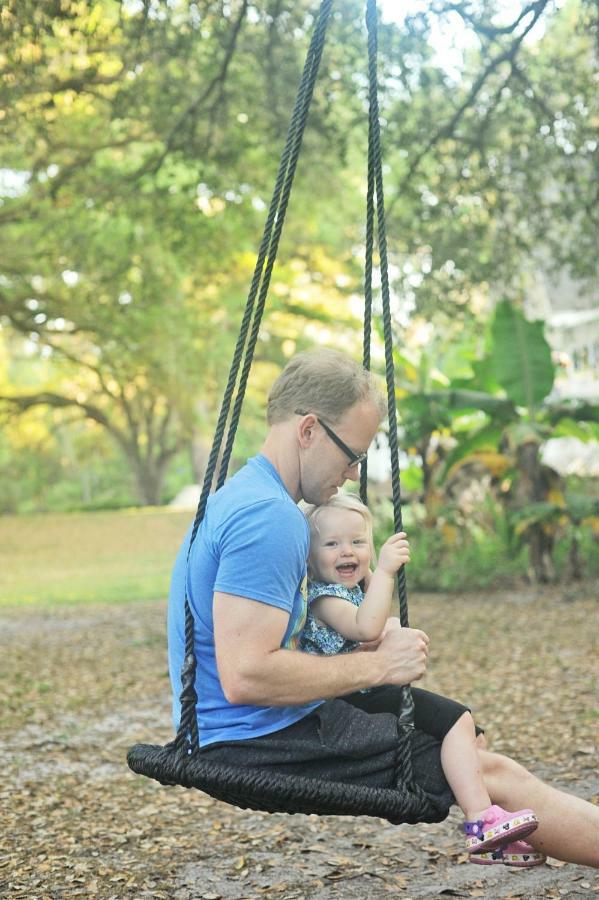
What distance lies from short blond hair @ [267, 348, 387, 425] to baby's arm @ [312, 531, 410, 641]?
13.3 inches

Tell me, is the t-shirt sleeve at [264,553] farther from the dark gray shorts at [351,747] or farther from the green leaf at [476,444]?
the green leaf at [476,444]

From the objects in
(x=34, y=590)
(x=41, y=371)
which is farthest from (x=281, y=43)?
(x=41, y=371)

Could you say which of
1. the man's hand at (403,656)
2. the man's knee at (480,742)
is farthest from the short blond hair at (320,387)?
the man's knee at (480,742)

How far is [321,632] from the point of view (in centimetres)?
279

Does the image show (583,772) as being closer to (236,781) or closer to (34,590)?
(236,781)

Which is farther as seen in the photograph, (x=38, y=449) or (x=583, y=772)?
(x=38, y=449)

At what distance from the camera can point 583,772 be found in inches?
198

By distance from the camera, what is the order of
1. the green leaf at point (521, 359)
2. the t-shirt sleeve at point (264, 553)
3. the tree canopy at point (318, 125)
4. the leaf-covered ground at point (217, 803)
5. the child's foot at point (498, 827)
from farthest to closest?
the green leaf at point (521, 359) < the tree canopy at point (318, 125) < the leaf-covered ground at point (217, 803) < the child's foot at point (498, 827) < the t-shirt sleeve at point (264, 553)

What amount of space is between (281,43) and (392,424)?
807cm

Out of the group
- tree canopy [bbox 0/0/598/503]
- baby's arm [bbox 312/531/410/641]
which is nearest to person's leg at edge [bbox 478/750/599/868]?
baby's arm [bbox 312/531/410/641]

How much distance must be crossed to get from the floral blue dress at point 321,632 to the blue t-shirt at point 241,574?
15 centimetres

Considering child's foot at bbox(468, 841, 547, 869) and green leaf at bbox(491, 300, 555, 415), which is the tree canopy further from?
child's foot at bbox(468, 841, 547, 869)

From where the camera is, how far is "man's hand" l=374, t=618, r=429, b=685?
2584 millimetres

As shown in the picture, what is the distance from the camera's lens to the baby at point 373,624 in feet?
8.59
